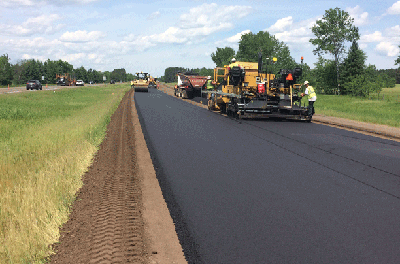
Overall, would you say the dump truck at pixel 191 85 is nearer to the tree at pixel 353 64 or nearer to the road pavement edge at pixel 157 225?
the road pavement edge at pixel 157 225

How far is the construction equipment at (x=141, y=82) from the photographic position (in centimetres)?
5656

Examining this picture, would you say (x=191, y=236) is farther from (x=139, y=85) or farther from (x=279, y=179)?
(x=139, y=85)

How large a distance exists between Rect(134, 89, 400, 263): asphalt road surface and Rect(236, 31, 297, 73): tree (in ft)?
312

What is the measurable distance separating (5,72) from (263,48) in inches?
2800

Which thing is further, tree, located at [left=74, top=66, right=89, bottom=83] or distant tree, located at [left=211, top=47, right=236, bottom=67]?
tree, located at [left=74, top=66, right=89, bottom=83]

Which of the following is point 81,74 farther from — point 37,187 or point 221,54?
point 37,187

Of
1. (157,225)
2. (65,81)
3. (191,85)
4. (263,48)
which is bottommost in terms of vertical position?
(157,225)

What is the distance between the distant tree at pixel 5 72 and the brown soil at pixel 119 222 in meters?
110

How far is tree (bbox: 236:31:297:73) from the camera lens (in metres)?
106

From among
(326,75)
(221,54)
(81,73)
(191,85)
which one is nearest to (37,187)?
(191,85)

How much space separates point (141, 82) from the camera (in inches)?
→ 2228

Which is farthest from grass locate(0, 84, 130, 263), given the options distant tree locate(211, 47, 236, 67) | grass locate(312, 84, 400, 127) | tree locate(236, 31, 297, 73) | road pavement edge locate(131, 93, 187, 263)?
distant tree locate(211, 47, 236, 67)

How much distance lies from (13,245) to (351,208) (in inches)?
180

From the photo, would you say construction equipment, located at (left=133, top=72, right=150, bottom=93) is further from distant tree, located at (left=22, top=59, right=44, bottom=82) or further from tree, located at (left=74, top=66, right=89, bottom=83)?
tree, located at (left=74, top=66, right=89, bottom=83)
